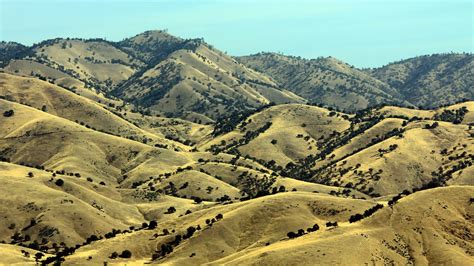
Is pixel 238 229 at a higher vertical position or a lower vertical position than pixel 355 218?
higher

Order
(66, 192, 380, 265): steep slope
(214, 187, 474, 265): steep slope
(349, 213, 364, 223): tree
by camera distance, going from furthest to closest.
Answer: (66, 192, 380, 265): steep slope
(349, 213, 364, 223): tree
(214, 187, 474, 265): steep slope

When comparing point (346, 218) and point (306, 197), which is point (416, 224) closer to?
point (346, 218)

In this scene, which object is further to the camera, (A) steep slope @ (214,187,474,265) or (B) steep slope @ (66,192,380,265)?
(B) steep slope @ (66,192,380,265)

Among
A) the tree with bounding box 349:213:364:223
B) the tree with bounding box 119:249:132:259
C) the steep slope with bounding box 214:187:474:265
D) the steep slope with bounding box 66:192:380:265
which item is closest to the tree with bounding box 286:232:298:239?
the steep slope with bounding box 66:192:380:265

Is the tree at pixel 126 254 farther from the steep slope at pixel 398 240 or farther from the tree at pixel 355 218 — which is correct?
the tree at pixel 355 218

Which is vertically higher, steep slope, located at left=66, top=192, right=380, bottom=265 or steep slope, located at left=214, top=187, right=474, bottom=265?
steep slope, located at left=66, top=192, right=380, bottom=265

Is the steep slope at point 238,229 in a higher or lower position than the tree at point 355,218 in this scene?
higher

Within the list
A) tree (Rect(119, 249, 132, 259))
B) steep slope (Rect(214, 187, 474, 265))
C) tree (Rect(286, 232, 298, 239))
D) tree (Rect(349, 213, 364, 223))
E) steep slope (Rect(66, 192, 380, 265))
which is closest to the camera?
steep slope (Rect(214, 187, 474, 265))

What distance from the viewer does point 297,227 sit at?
169375 millimetres

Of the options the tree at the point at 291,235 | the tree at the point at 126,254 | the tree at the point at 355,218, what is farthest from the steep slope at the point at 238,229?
the tree at the point at 355,218

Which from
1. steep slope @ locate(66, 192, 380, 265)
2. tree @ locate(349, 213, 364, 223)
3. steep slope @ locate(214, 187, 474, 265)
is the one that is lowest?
steep slope @ locate(214, 187, 474, 265)

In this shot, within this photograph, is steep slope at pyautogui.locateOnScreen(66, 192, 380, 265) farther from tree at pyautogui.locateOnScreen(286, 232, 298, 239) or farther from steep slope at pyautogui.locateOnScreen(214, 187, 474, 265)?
steep slope at pyautogui.locateOnScreen(214, 187, 474, 265)

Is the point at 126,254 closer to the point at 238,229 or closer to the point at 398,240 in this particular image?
the point at 238,229

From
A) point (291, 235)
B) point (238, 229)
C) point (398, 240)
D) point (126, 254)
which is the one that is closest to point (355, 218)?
point (398, 240)
